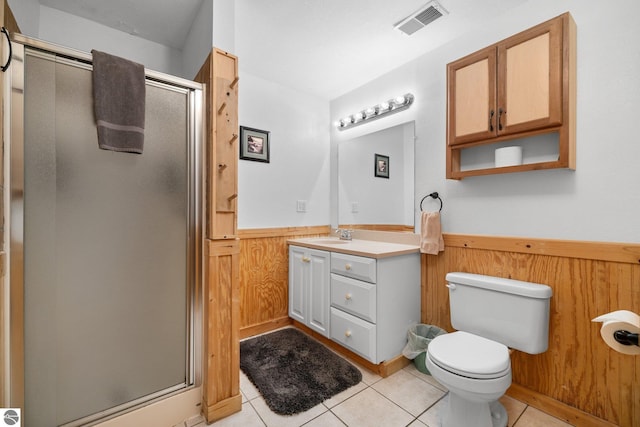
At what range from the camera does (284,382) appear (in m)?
1.83

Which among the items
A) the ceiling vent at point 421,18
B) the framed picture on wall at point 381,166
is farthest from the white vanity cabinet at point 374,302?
the ceiling vent at point 421,18

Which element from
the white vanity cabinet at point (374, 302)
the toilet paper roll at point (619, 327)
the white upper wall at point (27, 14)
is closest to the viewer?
the toilet paper roll at point (619, 327)

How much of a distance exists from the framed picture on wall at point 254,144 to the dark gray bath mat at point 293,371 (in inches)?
66.3

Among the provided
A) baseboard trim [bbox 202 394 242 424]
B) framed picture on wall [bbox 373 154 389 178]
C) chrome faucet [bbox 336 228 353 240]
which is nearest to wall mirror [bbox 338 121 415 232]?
framed picture on wall [bbox 373 154 389 178]

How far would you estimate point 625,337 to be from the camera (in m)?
0.85

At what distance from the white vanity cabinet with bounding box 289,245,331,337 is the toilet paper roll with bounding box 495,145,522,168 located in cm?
136

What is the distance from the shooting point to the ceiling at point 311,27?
1.70m

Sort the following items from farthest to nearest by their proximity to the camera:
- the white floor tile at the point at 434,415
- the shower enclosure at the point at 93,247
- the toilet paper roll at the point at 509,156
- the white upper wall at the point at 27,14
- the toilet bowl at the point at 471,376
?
1. the toilet paper roll at the point at 509,156
2. the white floor tile at the point at 434,415
3. the white upper wall at the point at 27,14
4. the toilet bowl at the point at 471,376
5. the shower enclosure at the point at 93,247

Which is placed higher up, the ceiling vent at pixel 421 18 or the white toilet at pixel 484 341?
the ceiling vent at pixel 421 18

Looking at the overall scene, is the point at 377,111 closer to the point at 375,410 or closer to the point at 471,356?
the point at 471,356

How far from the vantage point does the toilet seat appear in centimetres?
126

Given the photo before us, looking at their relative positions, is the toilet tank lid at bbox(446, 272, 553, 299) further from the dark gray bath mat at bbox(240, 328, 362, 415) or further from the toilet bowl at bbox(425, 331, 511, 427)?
the dark gray bath mat at bbox(240, 328, 362, 415)

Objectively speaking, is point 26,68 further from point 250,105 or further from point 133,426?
point 133,426

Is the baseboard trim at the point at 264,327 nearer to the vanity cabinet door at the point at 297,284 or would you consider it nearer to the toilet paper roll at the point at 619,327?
the vanity cabinet door at the point at 297,284
